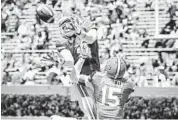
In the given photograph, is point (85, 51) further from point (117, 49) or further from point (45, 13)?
point (117, 49)

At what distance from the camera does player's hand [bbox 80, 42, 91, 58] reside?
6715 millimetres

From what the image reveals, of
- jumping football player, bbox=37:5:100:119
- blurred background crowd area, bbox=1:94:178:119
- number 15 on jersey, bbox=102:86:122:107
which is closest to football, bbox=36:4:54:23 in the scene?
jumping football player, bbox=37:5:100:119

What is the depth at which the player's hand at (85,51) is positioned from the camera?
264 inches

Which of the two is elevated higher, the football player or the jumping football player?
the jumping football player

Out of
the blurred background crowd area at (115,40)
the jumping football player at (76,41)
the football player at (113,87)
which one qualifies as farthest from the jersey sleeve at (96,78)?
the blurred background crowd area at (115,40)

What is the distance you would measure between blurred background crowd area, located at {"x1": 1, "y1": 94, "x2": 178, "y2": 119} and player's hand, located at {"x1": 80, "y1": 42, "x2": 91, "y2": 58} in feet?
8.12

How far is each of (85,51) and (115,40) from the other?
315cm

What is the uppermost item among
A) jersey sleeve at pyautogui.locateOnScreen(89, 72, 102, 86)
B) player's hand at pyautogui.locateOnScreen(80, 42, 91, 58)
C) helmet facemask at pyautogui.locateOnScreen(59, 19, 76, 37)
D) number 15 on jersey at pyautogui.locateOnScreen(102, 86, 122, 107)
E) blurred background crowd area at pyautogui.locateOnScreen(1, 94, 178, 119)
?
helmet facemask at pyautogui.locateOnScreen(59, 19, 76, 37)

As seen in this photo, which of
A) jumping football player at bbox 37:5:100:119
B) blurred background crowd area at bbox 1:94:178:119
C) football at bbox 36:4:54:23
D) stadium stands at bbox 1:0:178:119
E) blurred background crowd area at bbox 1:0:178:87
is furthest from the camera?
blurred background crowd area at bbox 1:0:178:87

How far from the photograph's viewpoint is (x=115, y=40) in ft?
32.2

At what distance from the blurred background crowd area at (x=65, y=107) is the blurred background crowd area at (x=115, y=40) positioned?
14.1 inches

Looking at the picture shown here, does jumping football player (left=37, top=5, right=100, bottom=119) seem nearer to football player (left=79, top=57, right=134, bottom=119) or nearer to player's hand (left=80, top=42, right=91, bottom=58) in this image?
player's hand (left=80, top=42, right=91, bottom=58)

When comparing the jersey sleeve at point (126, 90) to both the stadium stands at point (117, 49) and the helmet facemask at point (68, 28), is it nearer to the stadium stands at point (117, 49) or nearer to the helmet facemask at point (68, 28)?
→ the helmet facemask at point (68, 28)

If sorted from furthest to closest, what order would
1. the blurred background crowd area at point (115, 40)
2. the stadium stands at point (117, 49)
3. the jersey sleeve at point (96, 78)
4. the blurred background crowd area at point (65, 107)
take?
1. the blurred background crowd area at point (115, 40)
2. the stadium stands at point (117, 49)
3. the blurred background crowd area at point (65, 107)
4. the jersey sleeve at point (96, 78)
